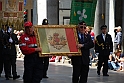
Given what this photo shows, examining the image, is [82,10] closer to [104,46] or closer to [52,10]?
[52,10]

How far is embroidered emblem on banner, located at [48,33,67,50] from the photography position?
36.2 feet

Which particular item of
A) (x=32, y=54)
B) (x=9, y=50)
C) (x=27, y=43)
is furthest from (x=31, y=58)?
(x=9, y=50)

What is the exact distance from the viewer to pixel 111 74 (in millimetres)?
18109

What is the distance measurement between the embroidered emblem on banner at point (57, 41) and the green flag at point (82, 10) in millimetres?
12638

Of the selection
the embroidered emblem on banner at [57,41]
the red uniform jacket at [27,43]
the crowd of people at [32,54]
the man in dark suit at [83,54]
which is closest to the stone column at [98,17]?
the crowd of people at [32,54]

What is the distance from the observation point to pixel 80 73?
12273mm

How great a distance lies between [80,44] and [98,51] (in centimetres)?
610

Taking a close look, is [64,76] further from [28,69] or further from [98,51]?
[28,69]

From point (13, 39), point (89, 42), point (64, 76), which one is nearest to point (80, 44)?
point (89, 42)

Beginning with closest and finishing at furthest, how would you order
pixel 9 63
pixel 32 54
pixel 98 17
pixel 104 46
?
pixel 32 54
pixel 9 63
pixel 104 46
pixel 98 17

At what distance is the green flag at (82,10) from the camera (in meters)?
24.0

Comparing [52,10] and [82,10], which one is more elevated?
[52,10]

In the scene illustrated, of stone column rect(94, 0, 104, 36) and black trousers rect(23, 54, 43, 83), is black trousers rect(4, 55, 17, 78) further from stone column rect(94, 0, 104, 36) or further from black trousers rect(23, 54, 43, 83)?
stone column rect(94, 0, 104, 36)

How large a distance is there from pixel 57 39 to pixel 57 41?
5cm
